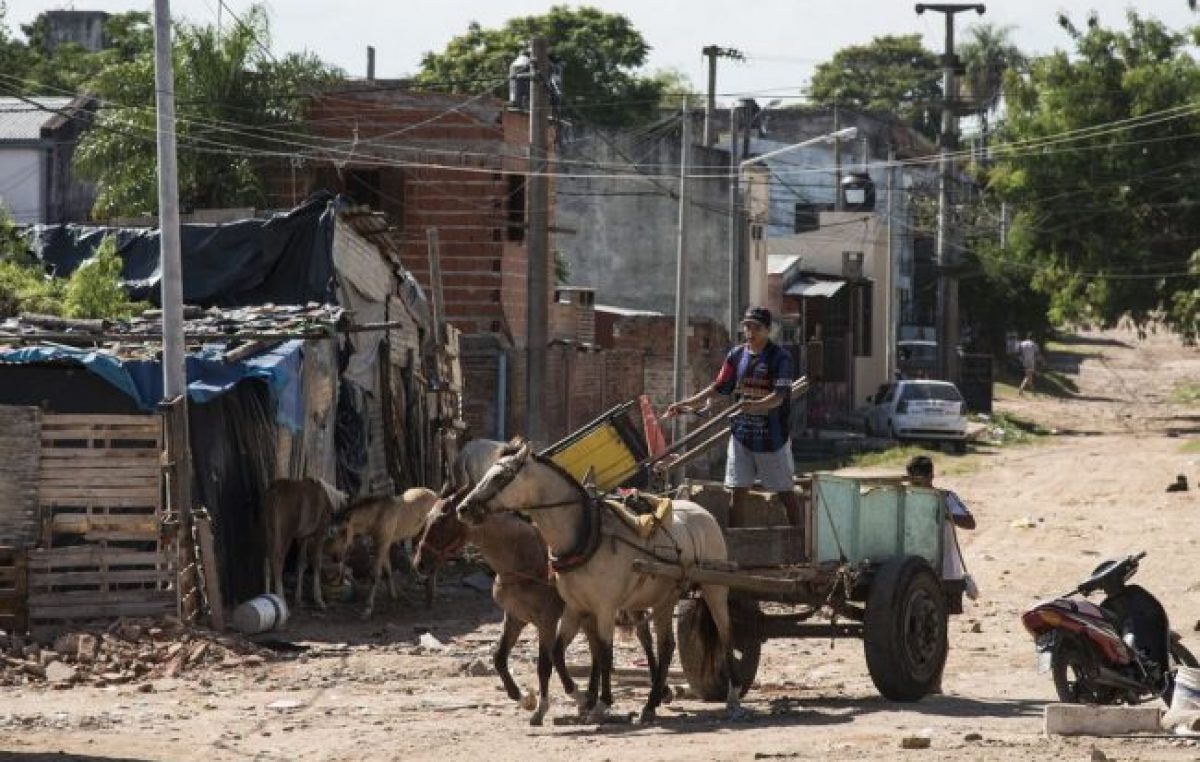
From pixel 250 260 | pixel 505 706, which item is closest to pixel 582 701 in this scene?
pixel 505 706

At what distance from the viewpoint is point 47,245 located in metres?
27.1

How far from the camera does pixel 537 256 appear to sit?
99.3ft

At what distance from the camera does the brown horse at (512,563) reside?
13742 mm

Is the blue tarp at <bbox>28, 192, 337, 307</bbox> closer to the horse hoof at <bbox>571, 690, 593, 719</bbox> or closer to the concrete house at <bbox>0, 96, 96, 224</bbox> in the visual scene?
the horse hoof at <bbox>571, 690, 593, 719</bbox>

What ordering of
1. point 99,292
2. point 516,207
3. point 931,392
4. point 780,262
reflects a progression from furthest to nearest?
point 780,262, point 931,392, point 516,207, point 99,292

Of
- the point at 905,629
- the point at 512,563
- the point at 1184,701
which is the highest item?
the point at 512,563

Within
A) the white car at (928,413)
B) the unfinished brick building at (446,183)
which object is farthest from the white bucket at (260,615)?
the white car at (928,413)

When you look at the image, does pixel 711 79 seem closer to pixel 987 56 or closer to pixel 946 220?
pixel 946 220

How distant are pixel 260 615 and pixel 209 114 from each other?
1809cm

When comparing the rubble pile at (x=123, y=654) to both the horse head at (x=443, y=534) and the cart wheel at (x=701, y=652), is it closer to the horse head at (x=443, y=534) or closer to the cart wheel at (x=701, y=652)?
the horse head at (x=443, y=534)

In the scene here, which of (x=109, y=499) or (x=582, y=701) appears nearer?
(x=582, y=701)

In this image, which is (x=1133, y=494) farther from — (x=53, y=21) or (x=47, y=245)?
(x=53, y=21)

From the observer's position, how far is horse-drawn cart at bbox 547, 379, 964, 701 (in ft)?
46.1

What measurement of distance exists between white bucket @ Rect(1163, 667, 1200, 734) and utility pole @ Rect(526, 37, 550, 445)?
57.5ft
